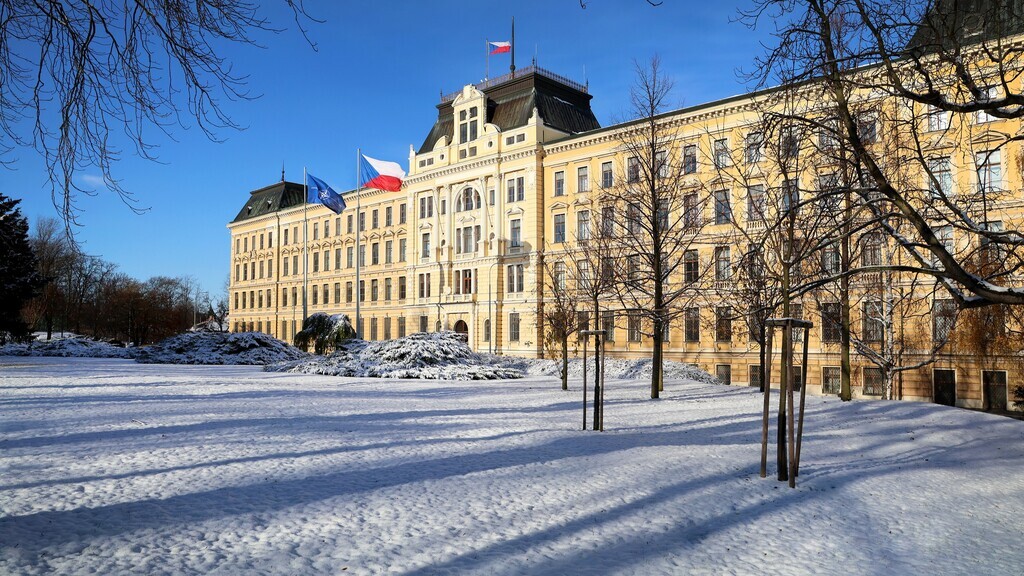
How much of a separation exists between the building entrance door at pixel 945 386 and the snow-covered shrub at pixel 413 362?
21.0 metres

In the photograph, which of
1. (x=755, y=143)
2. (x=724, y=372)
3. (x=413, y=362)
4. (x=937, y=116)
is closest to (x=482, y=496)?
(x=755, y=143)

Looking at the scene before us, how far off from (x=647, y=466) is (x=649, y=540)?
3.32 m

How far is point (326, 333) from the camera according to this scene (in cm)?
4053

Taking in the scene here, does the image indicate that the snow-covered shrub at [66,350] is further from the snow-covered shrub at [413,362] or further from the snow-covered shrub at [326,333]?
the snow-covered shrub at [413,362]

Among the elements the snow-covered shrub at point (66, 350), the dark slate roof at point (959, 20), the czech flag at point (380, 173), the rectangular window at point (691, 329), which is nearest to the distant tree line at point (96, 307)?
the snow-covered shrub at point (66, 350)

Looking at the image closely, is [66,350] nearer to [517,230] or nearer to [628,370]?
[517,230]

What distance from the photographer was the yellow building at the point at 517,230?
38.7m

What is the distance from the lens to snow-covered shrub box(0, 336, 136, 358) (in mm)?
45094

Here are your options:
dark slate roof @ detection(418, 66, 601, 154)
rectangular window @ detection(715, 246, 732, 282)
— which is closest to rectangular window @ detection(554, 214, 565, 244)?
dark slate roof @ detection(418, 66, 601, 154)

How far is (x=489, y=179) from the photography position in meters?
54.5

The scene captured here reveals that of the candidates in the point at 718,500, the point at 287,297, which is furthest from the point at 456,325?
the point at 718,500

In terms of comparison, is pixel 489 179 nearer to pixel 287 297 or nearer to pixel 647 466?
pixel 287 297

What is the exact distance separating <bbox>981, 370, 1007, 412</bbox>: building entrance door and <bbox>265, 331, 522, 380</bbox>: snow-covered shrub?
72.2ft

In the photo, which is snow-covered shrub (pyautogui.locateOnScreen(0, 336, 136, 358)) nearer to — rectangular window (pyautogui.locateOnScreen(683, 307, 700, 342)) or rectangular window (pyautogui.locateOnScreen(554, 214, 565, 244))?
rectangular window (pyautogui.locateOnScreen(554, 214, 565, 244))
